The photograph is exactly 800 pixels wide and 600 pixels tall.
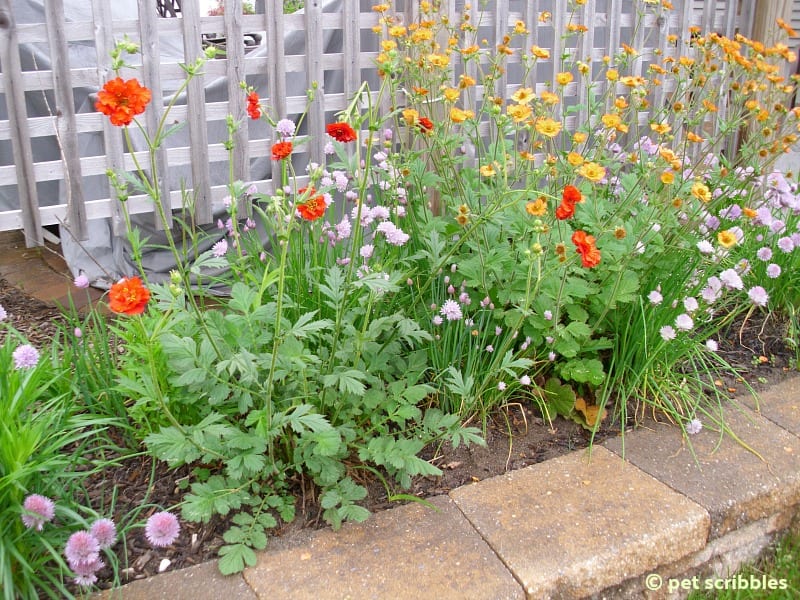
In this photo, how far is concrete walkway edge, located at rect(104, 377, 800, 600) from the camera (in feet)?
5.12

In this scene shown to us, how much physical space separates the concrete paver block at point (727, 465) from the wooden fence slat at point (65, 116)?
1.85 m

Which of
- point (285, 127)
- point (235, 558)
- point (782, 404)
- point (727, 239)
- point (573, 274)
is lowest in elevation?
point (782, 404)

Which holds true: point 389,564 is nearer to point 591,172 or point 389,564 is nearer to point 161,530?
point 161,530

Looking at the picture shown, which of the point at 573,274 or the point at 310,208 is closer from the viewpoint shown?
the point at 310,208

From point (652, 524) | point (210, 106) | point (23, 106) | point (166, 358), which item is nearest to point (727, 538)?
point (652, 524)

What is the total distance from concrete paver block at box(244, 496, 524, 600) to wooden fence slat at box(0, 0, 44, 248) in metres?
1.57

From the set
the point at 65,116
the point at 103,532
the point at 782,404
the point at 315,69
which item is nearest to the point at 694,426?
the point at 782,404

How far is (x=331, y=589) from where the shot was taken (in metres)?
1.54

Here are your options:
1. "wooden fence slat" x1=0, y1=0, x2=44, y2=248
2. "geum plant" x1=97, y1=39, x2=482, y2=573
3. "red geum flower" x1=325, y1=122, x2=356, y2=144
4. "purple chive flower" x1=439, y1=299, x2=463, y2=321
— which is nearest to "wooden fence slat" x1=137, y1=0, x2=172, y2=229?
"wooden fence slat" x1=0, y1=0, x2=44, y2=248

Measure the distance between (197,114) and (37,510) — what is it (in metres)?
1.68

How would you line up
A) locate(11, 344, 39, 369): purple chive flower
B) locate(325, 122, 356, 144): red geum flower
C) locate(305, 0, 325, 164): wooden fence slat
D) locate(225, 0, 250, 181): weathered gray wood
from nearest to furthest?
1. locate(325, 122, 356, 144): red geum flower
2. locate(11, 344, 39, 369): purple chive flower
3. locate(225, 0, 250, 181): weathered gray wood
4. locate(305, 0, 325, 164): wooden fence slat

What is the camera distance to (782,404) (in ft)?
7.71

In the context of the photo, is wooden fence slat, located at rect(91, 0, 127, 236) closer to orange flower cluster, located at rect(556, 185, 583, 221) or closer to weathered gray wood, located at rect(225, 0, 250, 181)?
weathered gray wood, located at rect(225, 0, 250, 181)

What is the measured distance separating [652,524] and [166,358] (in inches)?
46.4
